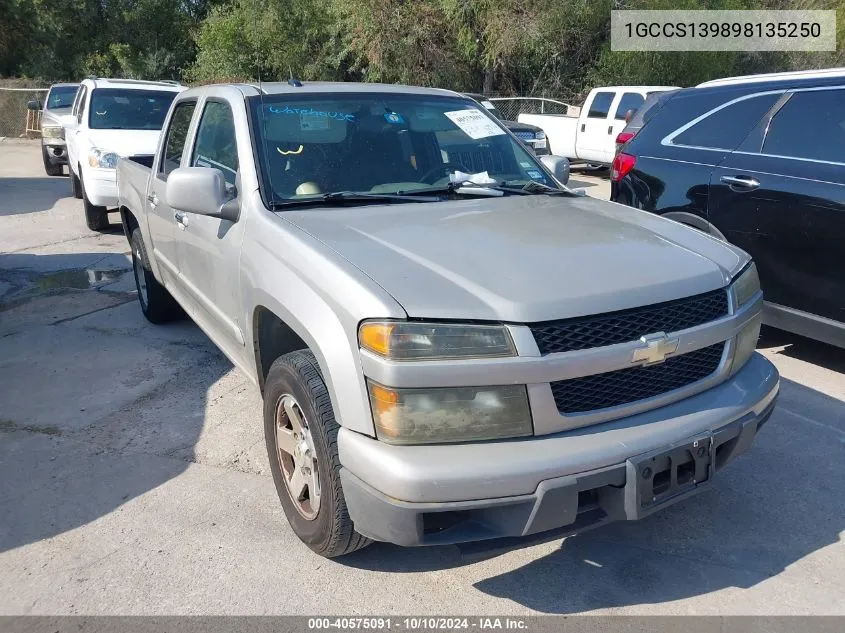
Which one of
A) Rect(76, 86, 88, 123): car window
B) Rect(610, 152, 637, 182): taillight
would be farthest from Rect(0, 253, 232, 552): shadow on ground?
Rect(76, 86, 88, 123): car window

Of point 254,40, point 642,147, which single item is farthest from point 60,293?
point 254,40

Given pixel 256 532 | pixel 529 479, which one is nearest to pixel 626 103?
pixel 256 532

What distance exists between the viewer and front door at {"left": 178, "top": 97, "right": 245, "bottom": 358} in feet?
11.9

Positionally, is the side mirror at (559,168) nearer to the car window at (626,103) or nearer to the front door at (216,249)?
the front door at (216,249)

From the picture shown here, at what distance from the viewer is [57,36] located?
32250mm

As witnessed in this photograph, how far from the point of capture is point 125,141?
31.6 ft

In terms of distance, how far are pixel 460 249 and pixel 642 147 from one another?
3570 millimetres

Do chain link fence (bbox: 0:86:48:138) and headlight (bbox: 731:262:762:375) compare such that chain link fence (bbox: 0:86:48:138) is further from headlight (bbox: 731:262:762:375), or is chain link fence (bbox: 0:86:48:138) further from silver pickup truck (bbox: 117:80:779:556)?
headlight (bbox: 731:262:762:375)

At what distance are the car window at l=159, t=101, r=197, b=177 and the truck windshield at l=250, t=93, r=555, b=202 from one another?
40.8 inches

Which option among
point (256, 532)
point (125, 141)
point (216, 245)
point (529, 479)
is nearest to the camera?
point (529, 479)

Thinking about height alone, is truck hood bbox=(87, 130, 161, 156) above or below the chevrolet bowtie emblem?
above

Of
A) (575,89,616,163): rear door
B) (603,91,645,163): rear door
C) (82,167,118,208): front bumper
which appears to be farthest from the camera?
(575,89,616,163): rear door

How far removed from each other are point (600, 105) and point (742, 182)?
34.4 ft

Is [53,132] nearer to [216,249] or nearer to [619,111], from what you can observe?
[619,111]
